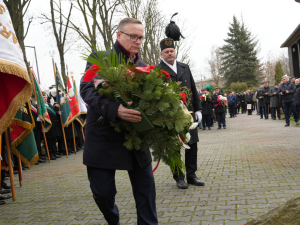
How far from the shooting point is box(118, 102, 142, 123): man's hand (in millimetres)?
2320

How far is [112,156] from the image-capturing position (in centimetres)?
260

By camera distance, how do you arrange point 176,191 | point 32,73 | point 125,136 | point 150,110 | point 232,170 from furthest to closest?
point 32,73 < point 232,170 < point 176,191 < point 125,136 < point 150,110

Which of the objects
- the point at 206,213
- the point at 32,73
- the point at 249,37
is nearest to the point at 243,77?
the point at 249,37

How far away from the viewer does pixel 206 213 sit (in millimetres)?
3607

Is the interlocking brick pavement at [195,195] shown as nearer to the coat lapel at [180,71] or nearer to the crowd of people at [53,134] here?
the coat lapel at [180,71]

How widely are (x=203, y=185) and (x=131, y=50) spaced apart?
3.00m

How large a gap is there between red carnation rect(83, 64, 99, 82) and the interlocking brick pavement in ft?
6.25

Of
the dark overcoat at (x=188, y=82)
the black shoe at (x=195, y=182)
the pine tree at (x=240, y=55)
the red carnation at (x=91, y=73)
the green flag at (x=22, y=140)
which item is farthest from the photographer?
the pine tree at (x=240, y=55)

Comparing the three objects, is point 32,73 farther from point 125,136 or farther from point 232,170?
point 125,136

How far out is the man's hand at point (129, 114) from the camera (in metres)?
2.32

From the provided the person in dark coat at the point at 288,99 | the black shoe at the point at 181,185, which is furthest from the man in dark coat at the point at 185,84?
the person in dark coat at the point at 288,99

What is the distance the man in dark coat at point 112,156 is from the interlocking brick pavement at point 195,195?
874 mm

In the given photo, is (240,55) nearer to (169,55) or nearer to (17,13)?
(17,13)

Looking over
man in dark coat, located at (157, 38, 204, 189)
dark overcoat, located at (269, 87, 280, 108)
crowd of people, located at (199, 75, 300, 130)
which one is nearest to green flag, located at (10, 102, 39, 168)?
man in dark coat, located at (157, 38, 204, 189)
